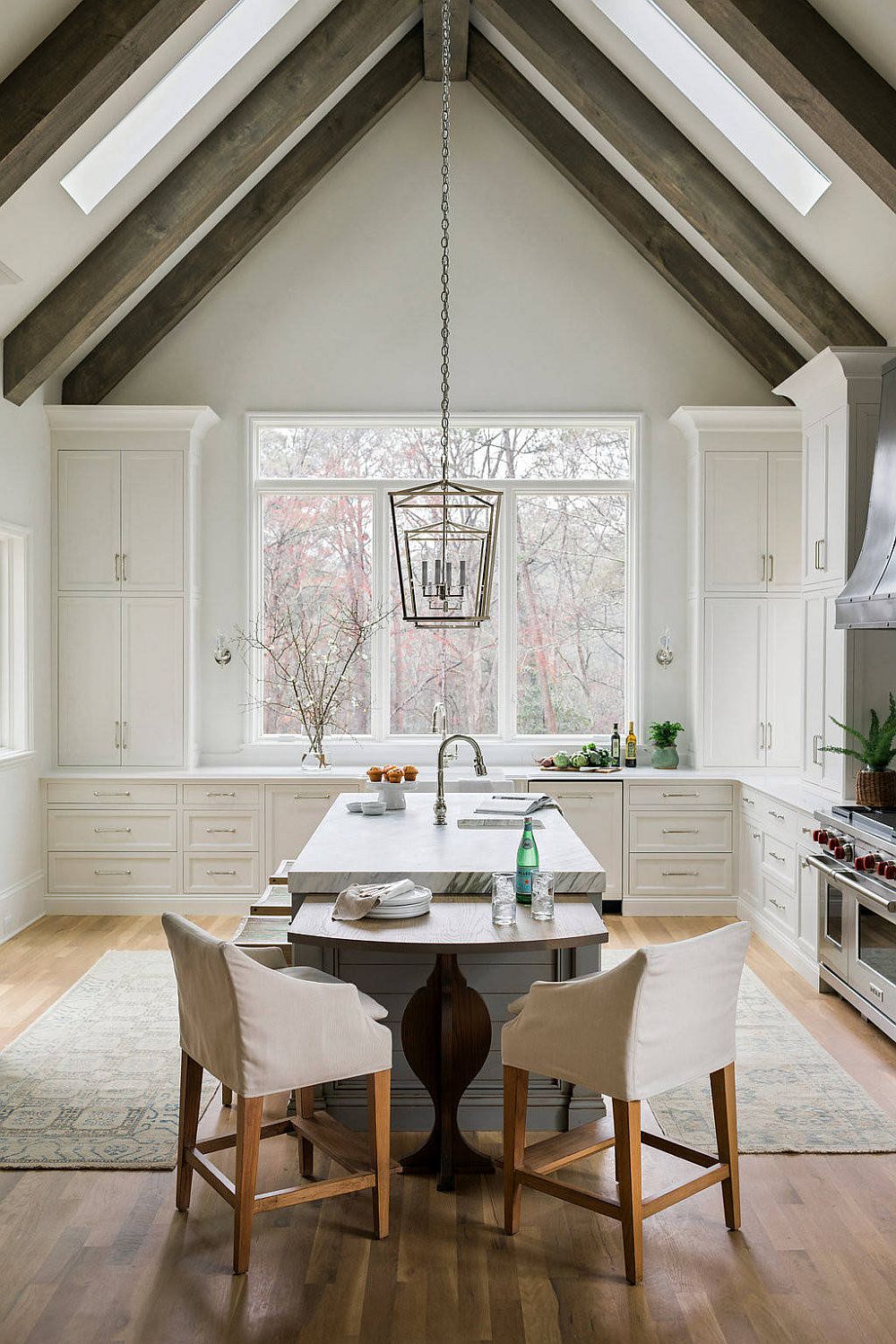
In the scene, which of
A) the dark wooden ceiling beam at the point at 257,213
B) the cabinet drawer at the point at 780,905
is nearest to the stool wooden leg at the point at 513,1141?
the cabinet drawer at the point at 780,905

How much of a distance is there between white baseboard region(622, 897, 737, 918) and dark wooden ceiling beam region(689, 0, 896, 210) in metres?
3.54

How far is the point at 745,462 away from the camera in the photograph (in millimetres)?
6074

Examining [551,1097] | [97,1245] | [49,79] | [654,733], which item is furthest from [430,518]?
[97,1245]

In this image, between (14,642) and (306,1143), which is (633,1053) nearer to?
(306,1143)

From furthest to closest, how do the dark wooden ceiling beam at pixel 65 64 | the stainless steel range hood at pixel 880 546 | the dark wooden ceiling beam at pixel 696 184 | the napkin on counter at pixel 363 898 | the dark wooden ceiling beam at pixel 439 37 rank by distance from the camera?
the dark wooden ceiling beam at pixel 439 37, the dark wooden ceiling beam at pixel 696 184, the stainless steel range hood at pixel 880 546, the dark wooden ceiling beam at pixel 65 64, the napkin on counter at pixel 363 898

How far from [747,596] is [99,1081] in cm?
415

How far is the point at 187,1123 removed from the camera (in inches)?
110

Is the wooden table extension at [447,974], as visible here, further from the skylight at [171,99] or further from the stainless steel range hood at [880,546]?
the skylight at [171,99]

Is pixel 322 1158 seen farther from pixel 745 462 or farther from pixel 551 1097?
pixel 745 462

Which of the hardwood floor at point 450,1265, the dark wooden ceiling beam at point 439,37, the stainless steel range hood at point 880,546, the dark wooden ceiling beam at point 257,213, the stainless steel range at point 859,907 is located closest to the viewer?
the hardwood floor at point 450,1265

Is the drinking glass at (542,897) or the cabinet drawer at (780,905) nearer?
the drinking glass at (542,897)

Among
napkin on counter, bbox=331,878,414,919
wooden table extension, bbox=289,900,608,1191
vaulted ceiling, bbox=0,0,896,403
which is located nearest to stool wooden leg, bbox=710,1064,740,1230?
wooden table extension, bbox=289,900,608,1191

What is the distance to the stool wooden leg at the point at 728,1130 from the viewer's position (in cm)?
267

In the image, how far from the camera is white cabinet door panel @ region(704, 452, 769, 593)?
607 cm
